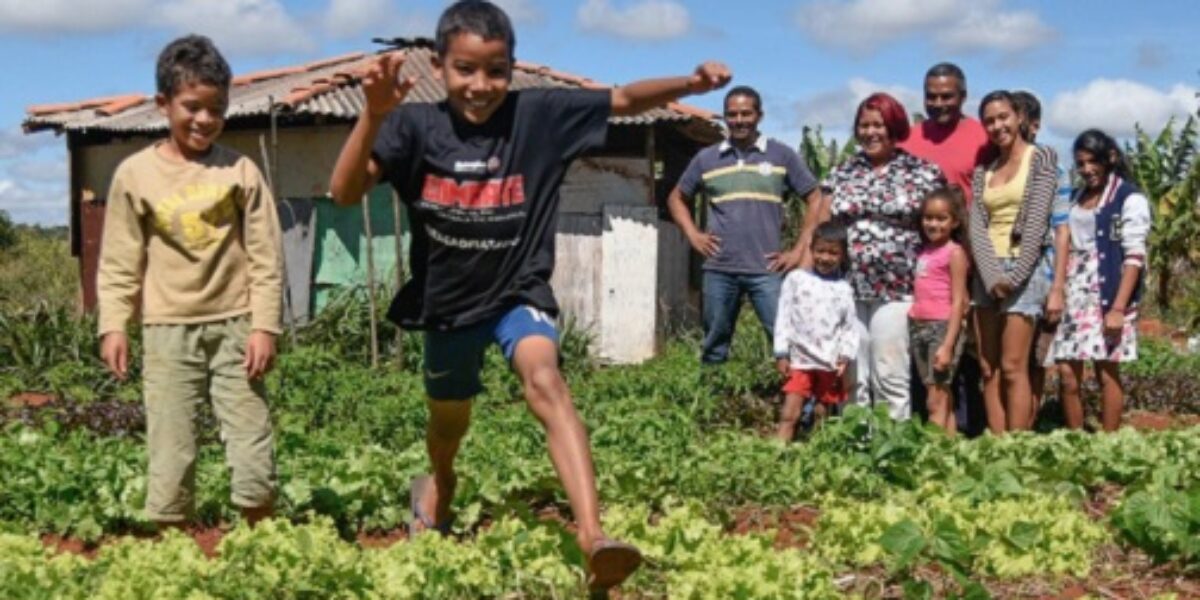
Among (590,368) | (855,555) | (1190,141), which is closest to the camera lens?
(855,555)

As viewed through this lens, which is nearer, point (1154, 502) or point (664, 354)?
point (1154, 502)

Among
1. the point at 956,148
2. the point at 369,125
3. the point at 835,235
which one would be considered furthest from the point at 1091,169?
the point at 369,125

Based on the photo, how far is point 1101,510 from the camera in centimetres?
612

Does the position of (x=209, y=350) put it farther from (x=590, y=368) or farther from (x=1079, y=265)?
(x=590, y=368)

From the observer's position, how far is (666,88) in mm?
4879

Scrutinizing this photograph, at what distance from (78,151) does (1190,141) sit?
47.5 ft

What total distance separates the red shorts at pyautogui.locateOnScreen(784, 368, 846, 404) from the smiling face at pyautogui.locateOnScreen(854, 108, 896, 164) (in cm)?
122

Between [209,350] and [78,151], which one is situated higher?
[78,151]

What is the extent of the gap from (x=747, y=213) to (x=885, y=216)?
1.16m

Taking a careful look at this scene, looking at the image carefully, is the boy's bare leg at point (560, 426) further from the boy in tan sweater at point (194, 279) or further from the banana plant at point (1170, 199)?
the banana plant at point (1170, 199)

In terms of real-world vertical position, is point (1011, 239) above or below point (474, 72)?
below

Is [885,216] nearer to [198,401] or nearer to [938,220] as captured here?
[938,220]

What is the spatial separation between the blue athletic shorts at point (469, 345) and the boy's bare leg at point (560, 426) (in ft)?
0.37

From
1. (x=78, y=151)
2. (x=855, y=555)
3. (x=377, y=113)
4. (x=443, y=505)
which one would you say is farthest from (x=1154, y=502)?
A: (x=78, y=151)
